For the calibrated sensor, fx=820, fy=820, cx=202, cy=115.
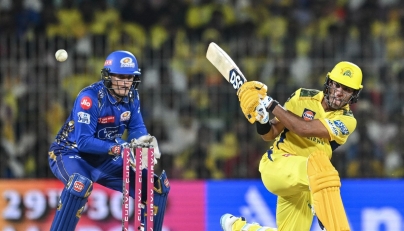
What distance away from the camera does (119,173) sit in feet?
24.9

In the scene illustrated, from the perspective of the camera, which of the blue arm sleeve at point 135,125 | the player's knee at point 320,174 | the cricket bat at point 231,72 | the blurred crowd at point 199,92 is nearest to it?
the player's knee at point 320,174

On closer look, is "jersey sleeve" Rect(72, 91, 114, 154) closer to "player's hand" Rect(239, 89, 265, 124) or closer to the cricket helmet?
"player's hand" Rect(239, 89, 265, 124)

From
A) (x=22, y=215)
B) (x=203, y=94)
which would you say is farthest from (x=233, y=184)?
(x=22, y=215)

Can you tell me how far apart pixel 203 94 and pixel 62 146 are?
3715 millimetres

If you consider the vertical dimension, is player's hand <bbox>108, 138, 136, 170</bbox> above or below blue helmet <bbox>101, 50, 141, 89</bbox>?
below

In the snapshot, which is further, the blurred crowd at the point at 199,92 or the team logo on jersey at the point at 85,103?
the blurred crowd at the point at 199,92

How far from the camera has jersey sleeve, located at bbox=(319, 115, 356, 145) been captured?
7303mm

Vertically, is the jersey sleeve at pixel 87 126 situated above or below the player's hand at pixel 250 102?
below

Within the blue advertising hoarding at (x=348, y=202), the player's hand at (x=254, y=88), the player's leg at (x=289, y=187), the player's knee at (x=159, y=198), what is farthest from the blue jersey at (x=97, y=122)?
the blue advertising hoarding at (x=348, y=202)

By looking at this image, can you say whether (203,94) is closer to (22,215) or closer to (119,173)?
(22,215)

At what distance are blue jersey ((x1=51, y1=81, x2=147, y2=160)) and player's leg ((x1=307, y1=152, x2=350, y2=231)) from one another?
1771 mm

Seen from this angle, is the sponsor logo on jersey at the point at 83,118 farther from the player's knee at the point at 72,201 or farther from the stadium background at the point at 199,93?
the stadium background at the point at 199,93

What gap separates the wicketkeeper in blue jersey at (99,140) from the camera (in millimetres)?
7164

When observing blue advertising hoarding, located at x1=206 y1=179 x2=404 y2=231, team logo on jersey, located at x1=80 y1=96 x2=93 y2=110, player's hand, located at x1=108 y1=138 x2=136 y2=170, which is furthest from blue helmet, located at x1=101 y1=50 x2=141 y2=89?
blue advertising hoarding, located at x1=206 y1=179 x2=404 y2=231
